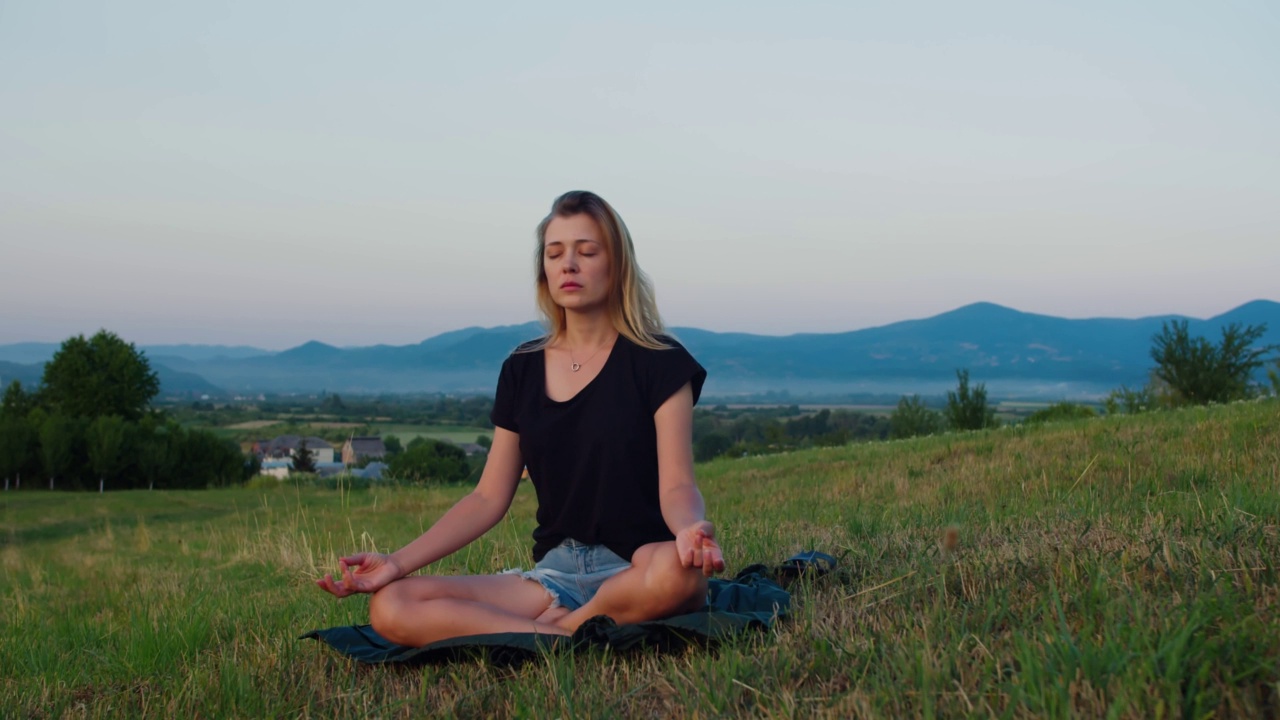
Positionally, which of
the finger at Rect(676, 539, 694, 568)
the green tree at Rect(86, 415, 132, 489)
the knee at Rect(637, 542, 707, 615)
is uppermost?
the finger at Rect(676, 539, 694, 568)

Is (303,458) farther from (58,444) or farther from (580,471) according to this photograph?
(580,471)

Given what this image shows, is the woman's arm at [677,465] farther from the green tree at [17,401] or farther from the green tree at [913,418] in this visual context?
the green tree at [17,401]

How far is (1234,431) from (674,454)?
633 centimetres

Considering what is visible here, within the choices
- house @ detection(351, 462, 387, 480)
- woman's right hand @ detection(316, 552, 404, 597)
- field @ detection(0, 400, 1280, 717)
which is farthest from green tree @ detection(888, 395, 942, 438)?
woman's right hand @ detection(316, 552, 404, 597)

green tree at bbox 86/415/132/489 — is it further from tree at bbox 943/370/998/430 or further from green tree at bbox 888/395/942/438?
tree at bbox 943/370/998/430

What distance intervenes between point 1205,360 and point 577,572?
3198 centimetres

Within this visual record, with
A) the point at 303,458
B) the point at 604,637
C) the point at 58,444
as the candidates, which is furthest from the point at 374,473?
the point at 303,458

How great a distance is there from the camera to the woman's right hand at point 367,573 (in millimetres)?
3477

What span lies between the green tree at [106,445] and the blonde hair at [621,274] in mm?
68472

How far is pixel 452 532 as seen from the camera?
3.94 metres

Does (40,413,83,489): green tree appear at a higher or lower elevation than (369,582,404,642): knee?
lower

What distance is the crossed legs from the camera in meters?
3.29

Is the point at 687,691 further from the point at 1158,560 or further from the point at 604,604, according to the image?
the point at 1158,560

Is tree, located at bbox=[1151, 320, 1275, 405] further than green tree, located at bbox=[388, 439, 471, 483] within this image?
Yes
